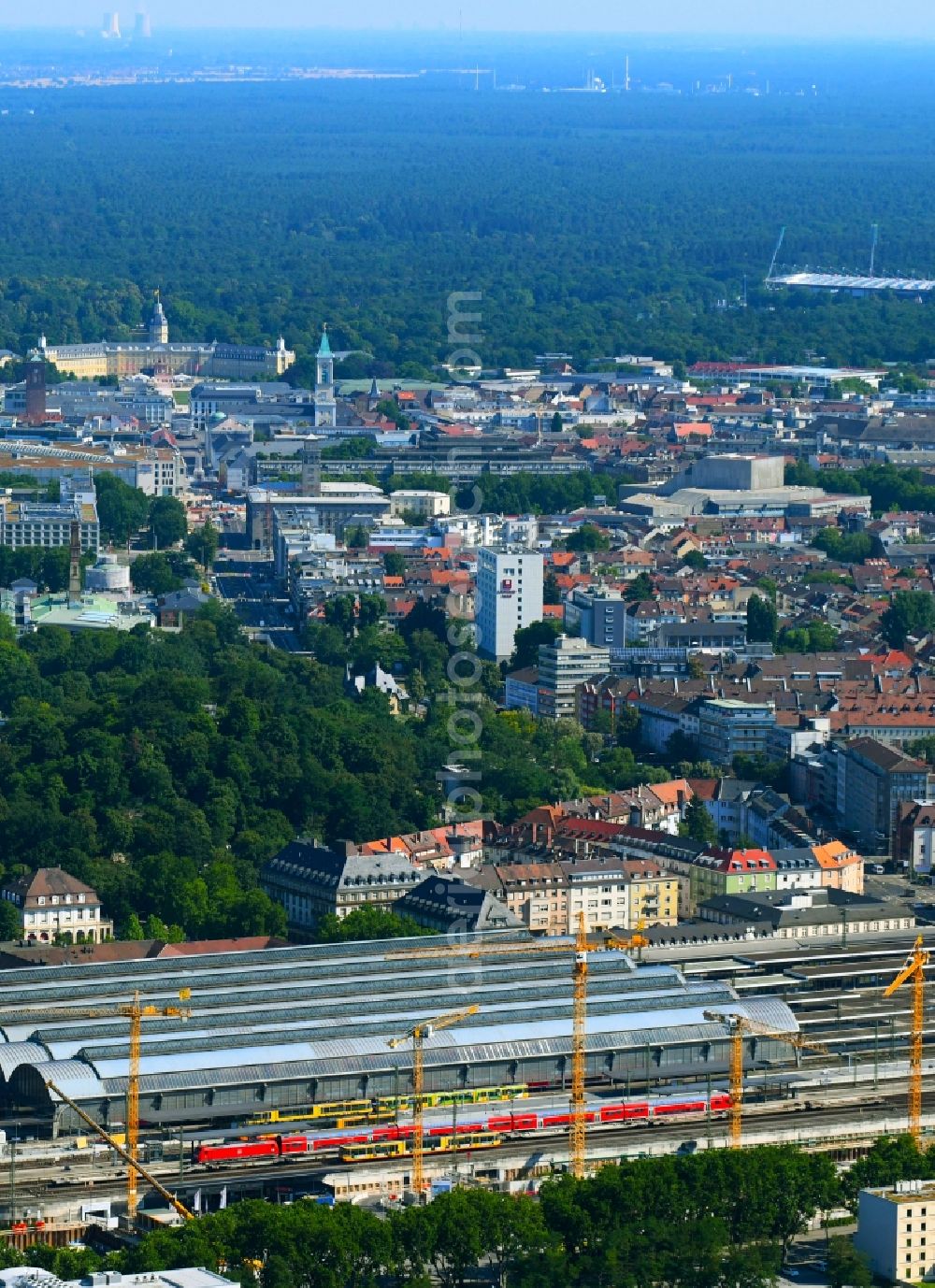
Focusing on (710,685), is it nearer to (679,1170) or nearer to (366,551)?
(366,551)

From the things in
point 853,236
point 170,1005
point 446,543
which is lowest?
point 853,236

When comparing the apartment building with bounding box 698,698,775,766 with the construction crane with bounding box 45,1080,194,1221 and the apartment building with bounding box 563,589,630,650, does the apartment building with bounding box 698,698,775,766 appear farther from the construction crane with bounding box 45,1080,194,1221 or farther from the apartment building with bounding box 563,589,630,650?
the construction crane with bounding box 45,1080,194,1221

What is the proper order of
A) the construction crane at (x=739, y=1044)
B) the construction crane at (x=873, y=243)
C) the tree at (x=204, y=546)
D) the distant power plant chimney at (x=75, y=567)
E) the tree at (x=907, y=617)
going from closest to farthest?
1. the construction crane at (x=739, y=1044)
2. the tree at (x=907, y=617)
3. the distant power plant chimney at (x=75, y=567)
4. the tree at (x=204, y=546)
5. the construction crane at (x=873, y=243)

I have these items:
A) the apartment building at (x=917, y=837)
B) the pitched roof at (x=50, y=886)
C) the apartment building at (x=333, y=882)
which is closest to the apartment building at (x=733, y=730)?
the apartment building at (x=917, y=837)

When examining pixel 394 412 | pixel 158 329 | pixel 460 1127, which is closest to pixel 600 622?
pixel 460 1127

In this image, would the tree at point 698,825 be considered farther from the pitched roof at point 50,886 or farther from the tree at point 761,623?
the tree at point 761,623

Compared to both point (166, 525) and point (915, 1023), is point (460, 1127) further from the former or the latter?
point (166, 525)

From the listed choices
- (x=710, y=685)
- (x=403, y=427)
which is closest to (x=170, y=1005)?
(x=710, y=685)
